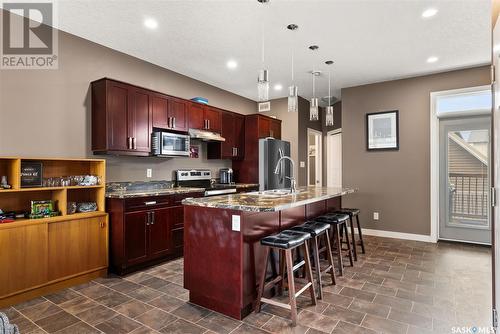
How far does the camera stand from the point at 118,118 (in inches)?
137

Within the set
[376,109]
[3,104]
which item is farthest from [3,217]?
[376,109]

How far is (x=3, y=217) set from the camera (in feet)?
8.52

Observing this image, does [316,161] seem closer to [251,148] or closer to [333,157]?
[333,157]

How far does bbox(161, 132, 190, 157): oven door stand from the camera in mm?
3979

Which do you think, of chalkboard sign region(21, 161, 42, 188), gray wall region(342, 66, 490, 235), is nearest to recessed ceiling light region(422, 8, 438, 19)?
gray wall region(342, 66, 490, 235)

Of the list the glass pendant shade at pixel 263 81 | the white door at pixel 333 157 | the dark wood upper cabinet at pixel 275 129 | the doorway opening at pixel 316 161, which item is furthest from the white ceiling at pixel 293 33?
the doorway opening at pixel 316 161

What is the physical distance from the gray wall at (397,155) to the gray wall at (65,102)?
143 inches

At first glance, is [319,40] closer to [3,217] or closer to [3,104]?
[3,104]

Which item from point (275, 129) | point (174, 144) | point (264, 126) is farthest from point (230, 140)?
point (174, 144)

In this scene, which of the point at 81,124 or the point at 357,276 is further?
the point at 81,124

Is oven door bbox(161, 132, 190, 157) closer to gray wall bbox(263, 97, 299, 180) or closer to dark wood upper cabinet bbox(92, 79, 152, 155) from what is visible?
dark wood upper cabinet bbox(92, 79, 152, 155)

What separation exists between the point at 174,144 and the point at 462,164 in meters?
4.68

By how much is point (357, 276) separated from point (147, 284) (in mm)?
2361

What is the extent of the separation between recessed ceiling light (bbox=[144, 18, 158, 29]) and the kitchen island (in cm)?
206
